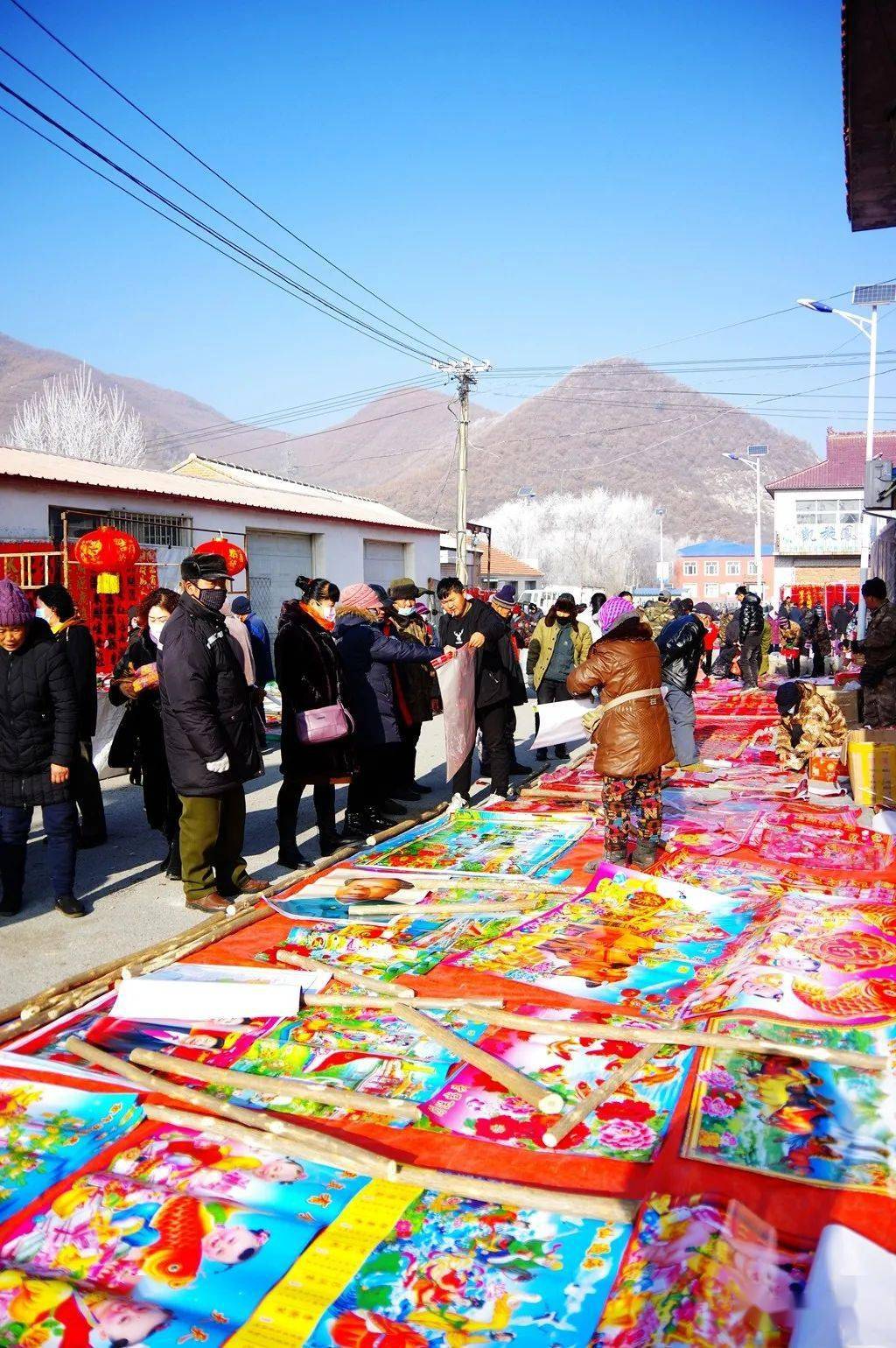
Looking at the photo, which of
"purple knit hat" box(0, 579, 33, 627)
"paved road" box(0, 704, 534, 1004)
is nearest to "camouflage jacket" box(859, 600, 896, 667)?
"paved road" box(0, 704, 534, 1004)

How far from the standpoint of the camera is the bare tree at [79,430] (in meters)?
48.7

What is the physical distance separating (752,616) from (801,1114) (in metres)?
16.9

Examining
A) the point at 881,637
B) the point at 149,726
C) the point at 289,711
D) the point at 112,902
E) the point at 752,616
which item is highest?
the point at 752,616

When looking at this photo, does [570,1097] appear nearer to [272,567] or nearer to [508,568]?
[272,567]

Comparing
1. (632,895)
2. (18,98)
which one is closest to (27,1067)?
(632,895)

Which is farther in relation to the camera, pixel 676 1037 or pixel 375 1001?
pixel 375 1001

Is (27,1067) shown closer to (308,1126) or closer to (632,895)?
(308,1126)

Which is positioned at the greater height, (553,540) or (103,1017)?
Result: (553,540)

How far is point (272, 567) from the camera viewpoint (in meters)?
23.0

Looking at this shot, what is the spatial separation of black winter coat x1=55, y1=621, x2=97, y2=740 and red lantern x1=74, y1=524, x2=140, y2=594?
714 cm

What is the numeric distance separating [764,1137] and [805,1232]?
0.41 meters

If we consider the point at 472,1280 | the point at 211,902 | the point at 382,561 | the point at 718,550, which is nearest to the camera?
the point at 472,1280

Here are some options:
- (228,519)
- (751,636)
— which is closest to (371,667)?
(751,636)

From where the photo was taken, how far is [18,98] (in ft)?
32.0
